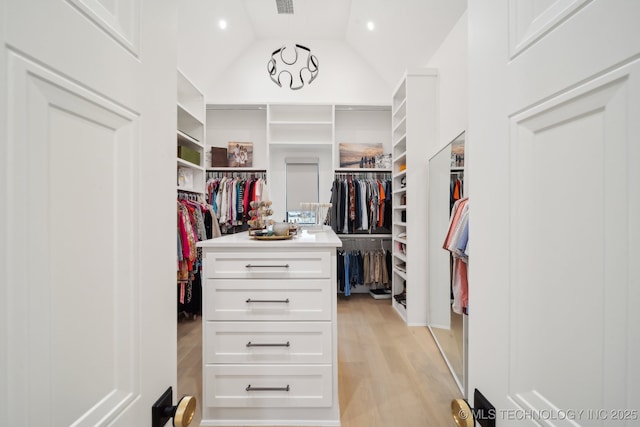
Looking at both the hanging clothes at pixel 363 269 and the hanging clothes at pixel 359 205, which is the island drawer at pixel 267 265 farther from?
the hanging clothes at pixel 363 269

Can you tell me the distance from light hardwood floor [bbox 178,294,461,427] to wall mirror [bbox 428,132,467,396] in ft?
0.46

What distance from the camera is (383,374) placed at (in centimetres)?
214

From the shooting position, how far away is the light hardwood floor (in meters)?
1.71

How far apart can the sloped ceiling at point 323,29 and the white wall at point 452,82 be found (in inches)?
4.9

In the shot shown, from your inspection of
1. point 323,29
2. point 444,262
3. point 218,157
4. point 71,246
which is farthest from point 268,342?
point 323,29

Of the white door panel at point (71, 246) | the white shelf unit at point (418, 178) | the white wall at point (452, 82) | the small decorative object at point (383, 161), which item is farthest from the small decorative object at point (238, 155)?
the white door panel at point (71, 246)

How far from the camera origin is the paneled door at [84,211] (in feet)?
0.96

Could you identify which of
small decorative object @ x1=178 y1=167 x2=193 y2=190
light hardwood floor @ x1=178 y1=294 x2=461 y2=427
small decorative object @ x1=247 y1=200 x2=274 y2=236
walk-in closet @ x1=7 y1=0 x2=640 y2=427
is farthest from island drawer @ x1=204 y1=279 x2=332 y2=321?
small decorative object @ x1=178 y1=167 x2=193 y2=190

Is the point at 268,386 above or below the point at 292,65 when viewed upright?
below

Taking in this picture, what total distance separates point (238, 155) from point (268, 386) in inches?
132

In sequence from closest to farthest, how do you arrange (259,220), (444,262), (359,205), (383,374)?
A: (259,220), (383,374), (444,262), (359,205)

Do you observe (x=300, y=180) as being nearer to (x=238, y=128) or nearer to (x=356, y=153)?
(x=356, y=153)

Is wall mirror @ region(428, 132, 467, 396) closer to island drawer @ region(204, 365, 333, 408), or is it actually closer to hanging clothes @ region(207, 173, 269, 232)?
island drawer @ region(204, 365, 333, 408)

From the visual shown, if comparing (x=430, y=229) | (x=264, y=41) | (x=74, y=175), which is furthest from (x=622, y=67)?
(x=264, y=41)
